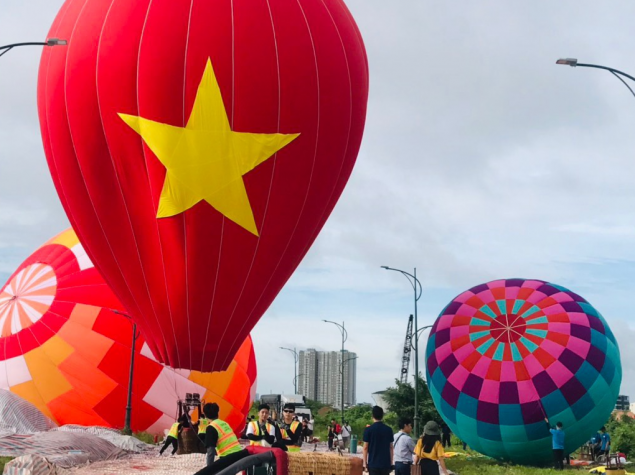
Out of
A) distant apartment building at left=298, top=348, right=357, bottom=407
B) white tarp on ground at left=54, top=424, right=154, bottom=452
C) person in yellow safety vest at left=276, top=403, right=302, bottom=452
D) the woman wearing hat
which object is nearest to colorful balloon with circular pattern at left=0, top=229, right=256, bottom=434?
white tarp on ground at left=54, top=424, right=154, bottom=452

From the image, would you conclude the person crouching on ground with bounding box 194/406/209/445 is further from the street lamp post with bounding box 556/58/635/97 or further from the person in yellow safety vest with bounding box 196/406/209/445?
the street lamp post with bounding box 556/58/635/97

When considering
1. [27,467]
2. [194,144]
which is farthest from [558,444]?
Answer: [27,467]

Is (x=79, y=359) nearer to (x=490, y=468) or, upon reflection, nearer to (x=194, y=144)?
(x=194, y=144)

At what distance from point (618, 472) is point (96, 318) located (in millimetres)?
15817

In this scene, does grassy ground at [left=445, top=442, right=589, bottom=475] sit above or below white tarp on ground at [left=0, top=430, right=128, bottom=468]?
below

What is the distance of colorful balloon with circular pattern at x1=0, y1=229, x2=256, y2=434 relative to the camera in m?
25.9

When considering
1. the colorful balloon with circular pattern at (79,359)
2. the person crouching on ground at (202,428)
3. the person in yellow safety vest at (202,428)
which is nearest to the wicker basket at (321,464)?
the person crouching on ground at (202,428)

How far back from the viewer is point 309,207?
18.0 m

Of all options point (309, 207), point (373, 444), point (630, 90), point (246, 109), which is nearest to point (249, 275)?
point (309, 207)

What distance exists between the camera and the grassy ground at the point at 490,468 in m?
19.8

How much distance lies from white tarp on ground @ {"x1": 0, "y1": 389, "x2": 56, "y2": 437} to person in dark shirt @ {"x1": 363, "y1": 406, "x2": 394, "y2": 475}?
12203 millimetres

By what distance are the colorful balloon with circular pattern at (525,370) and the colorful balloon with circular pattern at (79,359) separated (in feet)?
28.7

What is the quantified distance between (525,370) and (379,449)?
34.2 ft

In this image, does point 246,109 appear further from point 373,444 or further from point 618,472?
point 618,472
